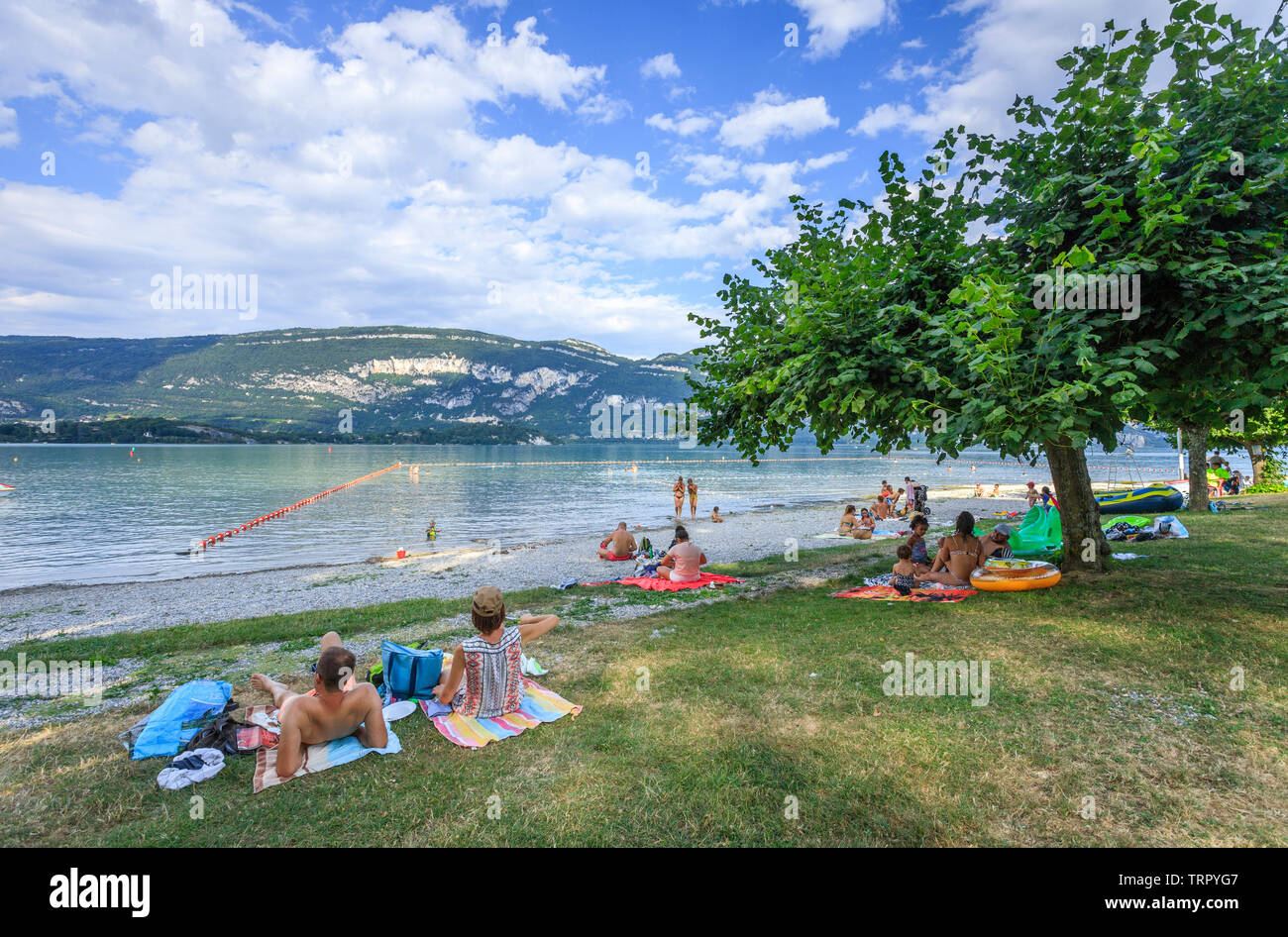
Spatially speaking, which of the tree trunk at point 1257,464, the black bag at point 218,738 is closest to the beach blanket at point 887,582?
the black bag at point 218,738

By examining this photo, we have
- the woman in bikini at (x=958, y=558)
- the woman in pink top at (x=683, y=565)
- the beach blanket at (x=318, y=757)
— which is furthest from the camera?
the woman in pink top at (x=683, y=565)

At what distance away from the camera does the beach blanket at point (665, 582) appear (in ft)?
48.3

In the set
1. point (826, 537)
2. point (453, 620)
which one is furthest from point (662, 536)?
point (453, 620)

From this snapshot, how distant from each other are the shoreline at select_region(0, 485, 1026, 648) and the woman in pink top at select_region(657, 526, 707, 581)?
290 centimetres

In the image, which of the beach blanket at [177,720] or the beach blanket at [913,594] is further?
the beach blanket at [913,594]

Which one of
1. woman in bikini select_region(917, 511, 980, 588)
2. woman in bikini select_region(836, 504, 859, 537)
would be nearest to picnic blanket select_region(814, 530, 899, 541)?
woman in bikini select_region(836, 504, 859, 537)

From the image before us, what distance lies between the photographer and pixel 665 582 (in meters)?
15.1

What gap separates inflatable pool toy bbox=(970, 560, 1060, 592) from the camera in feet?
38.9

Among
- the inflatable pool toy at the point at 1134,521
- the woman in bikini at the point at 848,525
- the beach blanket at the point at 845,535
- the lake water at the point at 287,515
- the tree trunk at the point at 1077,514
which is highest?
the tree trunk at the point at 1077,514

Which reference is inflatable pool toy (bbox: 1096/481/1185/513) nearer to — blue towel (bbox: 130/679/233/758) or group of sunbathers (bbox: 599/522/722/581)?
group of sunbathers (bbox: 599/522/722/581)

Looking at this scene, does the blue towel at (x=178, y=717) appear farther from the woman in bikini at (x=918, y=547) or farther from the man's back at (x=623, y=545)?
the man's back at (x=623, y=545)

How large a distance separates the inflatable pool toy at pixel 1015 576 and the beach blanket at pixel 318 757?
11536 millimetres

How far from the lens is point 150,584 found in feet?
71.2
